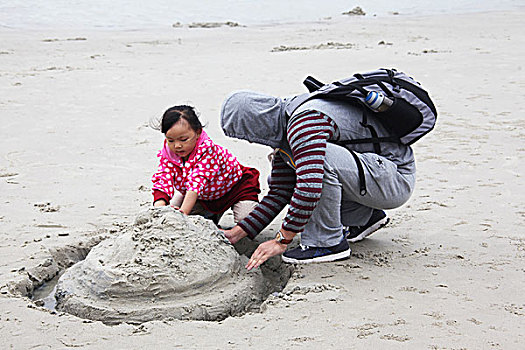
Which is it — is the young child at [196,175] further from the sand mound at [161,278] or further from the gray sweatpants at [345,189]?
the gray sweatpants at [345,189]

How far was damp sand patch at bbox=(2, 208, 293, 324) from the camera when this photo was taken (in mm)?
2516

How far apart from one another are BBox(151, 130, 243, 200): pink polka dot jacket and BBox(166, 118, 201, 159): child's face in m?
0.04

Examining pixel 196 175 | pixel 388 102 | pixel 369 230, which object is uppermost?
pixel 388 102

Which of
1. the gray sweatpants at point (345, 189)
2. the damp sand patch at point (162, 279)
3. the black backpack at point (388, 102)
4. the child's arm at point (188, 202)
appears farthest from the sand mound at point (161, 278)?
the black backpack at point (388, 102)

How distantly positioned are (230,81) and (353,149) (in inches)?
187

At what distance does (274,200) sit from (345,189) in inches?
16.2

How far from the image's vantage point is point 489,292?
2.52m

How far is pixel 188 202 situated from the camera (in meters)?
3.14

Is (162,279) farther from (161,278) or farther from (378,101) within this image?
(378,101)

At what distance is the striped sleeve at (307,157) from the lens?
8.58 ft

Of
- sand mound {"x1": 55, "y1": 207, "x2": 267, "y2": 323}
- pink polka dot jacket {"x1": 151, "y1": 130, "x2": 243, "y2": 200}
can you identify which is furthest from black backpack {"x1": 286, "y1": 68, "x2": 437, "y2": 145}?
sand mound {"x1": 55, "y1": 207, "x2": 267, "y2": 323}

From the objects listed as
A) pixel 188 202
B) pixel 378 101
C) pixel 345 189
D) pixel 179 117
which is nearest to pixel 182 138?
pixel 179 117

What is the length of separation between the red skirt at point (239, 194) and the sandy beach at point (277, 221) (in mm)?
479

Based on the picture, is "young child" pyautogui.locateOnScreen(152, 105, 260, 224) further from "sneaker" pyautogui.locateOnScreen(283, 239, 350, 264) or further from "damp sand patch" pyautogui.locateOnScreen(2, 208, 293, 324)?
"sneaker" pyautogui.locateOnScreen(283, 239, 350, 264)
